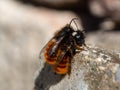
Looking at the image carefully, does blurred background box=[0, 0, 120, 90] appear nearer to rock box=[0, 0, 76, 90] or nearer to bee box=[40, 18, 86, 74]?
rock box=[0, 0, 76, 90]

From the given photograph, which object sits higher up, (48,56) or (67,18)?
(48,56)

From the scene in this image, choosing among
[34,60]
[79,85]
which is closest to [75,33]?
[79,85]

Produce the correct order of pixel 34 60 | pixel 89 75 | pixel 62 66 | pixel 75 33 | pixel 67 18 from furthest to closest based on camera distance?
pixel 67 18, pixel 34 60, pixel 75 33, pixel 62 66, pixel 89 75

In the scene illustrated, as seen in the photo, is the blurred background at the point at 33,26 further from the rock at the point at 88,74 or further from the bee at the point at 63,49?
the rock at the point at 88,74

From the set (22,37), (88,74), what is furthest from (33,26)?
(88,74)

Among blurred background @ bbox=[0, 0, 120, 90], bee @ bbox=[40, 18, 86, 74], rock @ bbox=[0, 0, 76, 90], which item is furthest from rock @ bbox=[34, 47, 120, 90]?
rock @ bbox=[0, 0, 76, 90]

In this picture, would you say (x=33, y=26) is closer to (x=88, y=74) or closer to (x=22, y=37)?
(x=22, y=37)

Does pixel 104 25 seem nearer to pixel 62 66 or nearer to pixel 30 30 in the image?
pixel 30 30
